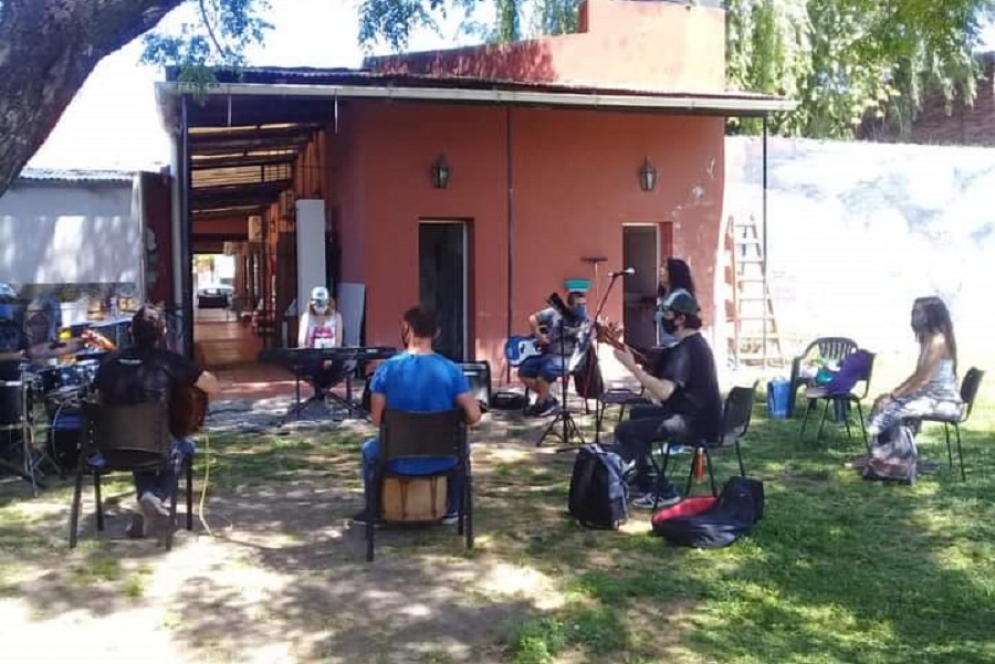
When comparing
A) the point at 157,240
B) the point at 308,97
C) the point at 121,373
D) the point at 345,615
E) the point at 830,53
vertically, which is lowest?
the point at 345,615

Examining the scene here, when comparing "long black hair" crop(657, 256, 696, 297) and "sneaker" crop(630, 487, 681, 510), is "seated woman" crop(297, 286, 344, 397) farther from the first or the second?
"sneaker" crop(630, 487, 681, 510)

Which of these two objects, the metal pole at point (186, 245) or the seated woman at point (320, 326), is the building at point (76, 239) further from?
the seated woman at point (320, 326)

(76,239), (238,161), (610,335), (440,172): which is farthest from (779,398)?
(238,161)

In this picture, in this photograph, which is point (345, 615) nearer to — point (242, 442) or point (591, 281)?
point (242, 442)

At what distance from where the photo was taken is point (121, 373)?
557 cm

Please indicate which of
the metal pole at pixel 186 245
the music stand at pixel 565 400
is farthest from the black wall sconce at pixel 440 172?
the music stand at pixel 565 400

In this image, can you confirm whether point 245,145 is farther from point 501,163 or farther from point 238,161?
point 501,163

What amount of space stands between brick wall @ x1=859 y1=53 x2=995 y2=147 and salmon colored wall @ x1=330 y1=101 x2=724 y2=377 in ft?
32.9

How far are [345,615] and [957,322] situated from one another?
45.5ft

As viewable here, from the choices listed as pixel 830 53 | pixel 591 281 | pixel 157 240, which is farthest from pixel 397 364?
pixel 830 53

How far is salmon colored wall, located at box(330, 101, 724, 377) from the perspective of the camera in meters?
12.0

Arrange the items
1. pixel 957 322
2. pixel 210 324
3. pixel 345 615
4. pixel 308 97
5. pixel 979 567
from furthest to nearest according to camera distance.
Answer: pixel 210 324, pixel 957 322, pixel 308 97, pixel 979 567, pixel 345 615

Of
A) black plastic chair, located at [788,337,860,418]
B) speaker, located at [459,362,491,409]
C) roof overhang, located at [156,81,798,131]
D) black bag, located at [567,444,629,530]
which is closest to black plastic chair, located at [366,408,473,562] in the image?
black bag, located at [567,444,629,530]

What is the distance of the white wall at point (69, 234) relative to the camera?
1313 centimetres
